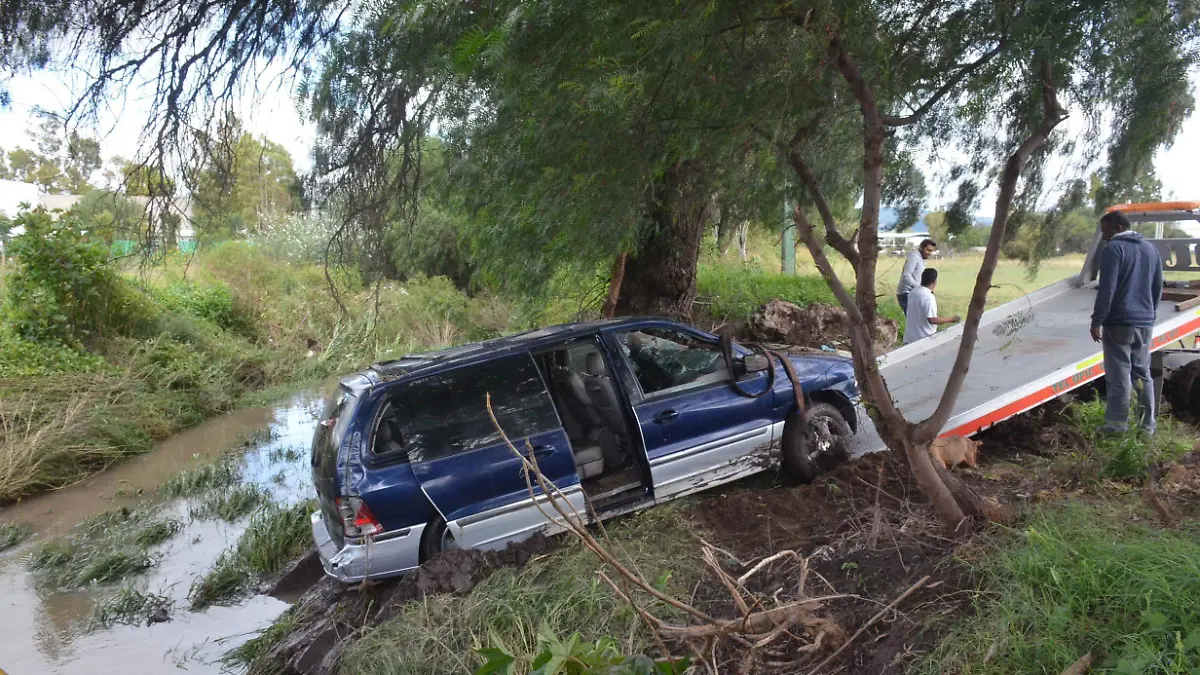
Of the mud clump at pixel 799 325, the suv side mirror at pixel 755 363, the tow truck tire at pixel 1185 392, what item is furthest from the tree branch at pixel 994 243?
the mud clump at pixel 799 325

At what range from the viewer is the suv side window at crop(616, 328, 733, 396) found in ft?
21.2

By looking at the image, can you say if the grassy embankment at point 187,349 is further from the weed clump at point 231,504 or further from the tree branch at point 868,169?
the tree branch at point 868,169

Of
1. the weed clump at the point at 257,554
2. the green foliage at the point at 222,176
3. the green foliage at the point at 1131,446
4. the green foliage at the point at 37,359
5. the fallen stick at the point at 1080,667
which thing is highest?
the green foliage at the point at 222,176

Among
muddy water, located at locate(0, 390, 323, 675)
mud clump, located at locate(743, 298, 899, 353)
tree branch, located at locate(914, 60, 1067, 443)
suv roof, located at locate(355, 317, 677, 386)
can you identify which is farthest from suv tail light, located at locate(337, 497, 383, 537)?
mud clump, located at locate(743, 298, 899, 353)

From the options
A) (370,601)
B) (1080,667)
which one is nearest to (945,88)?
(1080,667)

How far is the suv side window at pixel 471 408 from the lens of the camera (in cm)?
548

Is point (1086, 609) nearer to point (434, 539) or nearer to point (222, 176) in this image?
point (434, 539)

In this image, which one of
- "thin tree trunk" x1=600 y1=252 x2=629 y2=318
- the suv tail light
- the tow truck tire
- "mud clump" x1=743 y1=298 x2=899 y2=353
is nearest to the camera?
the suv tail light

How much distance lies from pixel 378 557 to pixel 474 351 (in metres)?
1.61

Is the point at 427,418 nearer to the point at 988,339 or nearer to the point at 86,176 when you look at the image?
the point at 86,176

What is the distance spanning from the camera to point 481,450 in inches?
219

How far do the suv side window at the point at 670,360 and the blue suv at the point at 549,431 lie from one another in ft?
0.04

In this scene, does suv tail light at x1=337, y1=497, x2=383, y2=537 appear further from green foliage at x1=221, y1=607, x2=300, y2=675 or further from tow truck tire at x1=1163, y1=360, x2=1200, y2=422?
tow truck tire at x1=1163, y1=360, x2=1200, y2=422

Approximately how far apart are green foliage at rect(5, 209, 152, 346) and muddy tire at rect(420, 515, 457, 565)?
34.6 feet
